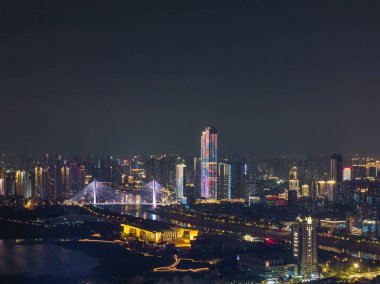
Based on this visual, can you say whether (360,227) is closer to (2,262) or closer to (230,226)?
(230,226)

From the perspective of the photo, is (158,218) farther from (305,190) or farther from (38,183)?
(305,190)

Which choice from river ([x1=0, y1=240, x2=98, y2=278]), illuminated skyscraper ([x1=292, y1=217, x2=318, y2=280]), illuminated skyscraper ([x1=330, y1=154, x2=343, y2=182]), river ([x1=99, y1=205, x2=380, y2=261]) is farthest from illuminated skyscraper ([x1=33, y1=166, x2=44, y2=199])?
illuminated skyscraper ([x1=292, y1=217, x2=318, y2=280])

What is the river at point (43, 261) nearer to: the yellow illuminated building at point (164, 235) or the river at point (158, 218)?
the yellow illuminated building at point (164, 235)

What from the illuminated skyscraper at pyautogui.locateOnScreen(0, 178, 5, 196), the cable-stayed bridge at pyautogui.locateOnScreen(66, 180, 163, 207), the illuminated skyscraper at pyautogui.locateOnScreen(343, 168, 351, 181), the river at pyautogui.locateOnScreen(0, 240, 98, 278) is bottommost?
the river at pyautogui.locateOnScreen(0, 240, 98, 278)

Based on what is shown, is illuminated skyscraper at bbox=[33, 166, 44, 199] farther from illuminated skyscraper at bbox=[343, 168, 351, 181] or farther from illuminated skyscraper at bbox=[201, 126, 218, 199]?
illuminated skyscraper at bbox=[343, 168, 351, 181]

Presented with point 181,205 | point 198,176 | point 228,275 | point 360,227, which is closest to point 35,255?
point 228,275
